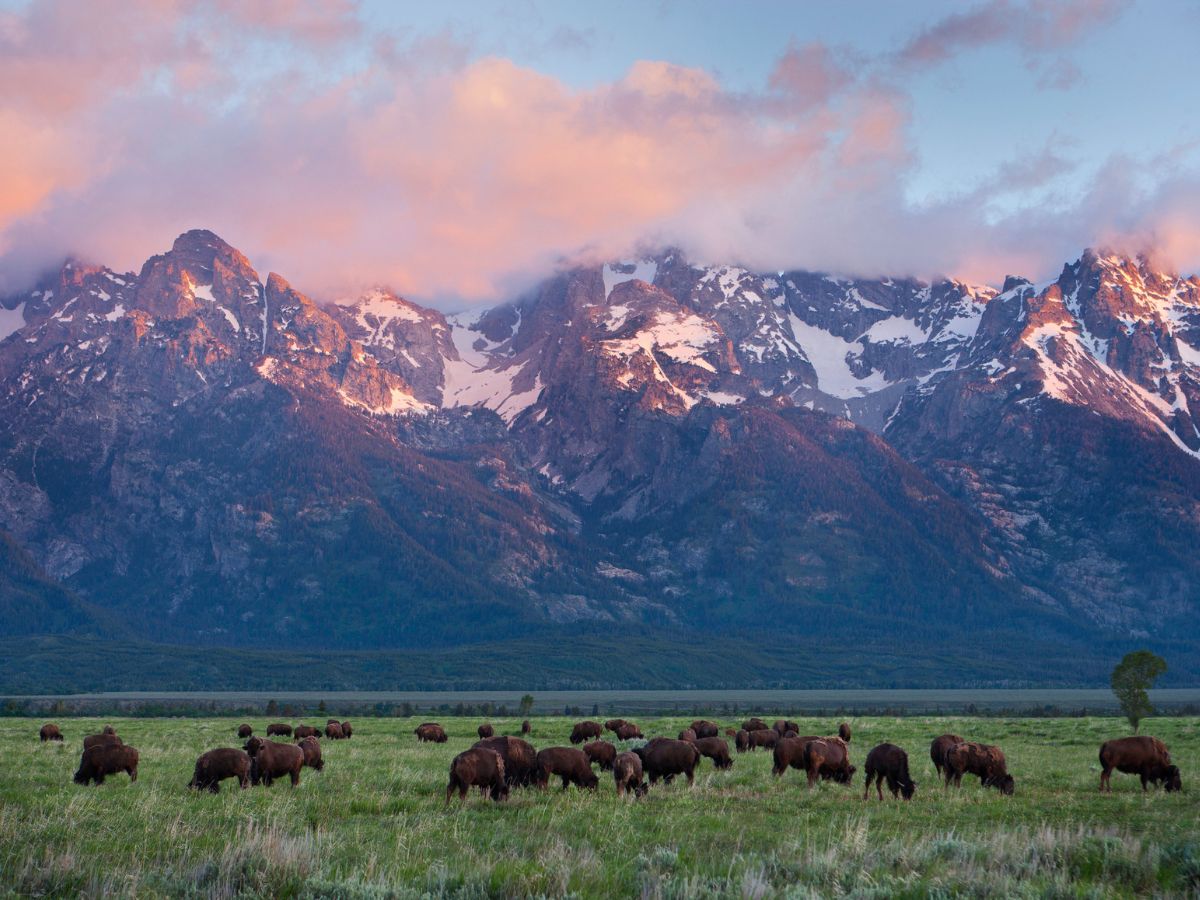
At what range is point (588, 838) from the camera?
25.8m

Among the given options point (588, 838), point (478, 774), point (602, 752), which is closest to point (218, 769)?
point (478, 774)

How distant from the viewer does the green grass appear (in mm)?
19312

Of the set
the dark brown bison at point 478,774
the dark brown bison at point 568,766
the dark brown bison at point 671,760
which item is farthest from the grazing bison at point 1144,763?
the dark brown bison at point 478,774

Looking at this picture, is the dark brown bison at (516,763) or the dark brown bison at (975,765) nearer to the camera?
the dark brown bison at (516,763)

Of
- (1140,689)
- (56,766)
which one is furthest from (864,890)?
(1140,689)

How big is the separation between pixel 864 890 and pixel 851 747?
44.6 metres

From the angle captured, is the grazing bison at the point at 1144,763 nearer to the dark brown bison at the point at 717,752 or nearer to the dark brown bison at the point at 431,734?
the dark brown bison at the point at 717,752

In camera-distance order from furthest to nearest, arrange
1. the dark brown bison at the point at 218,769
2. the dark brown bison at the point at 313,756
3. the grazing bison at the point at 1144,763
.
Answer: the dark brown bison at the point at 313,756 → the grazing bison at the point at 1144,763 → the dark brown bison at the point at 218,769

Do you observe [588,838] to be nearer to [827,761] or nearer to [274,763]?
[274,763]

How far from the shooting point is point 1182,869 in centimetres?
2081

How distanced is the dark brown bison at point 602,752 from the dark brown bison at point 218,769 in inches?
494

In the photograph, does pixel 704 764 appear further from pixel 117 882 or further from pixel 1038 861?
pixel 117 882

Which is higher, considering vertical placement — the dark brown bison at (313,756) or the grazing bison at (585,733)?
the dark brown bison at (313,756)

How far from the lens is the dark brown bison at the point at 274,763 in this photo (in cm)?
3766
